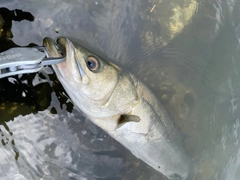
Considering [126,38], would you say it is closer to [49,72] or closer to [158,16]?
[158,16]

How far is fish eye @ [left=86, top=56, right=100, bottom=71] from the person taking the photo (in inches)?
83.8

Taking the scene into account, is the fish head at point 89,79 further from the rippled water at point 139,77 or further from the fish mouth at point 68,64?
the rippled water at point 139,77

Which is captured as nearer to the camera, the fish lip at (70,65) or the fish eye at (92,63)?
the fish lip at (70,65)

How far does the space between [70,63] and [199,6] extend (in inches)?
73.7

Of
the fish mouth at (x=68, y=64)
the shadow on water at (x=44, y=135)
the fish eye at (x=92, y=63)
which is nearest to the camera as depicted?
Answer: the fish mouth at (x=68, y=64)

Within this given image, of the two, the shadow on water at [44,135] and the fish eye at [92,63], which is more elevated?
the fish eye at [92,63]

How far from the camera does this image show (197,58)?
10.9 ft

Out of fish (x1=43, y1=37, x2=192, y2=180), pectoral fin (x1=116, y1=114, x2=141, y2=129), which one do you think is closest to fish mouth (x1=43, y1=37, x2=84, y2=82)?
fish (x1=43, y1=37, x2=192, y2=180)

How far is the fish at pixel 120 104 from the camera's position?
2.09 m

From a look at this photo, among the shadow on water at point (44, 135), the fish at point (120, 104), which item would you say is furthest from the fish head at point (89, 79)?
the shadow on water at point (44, 135)

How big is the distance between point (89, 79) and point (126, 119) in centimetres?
47

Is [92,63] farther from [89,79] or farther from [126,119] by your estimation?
[126,119]

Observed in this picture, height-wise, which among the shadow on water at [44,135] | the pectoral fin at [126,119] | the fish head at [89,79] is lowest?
the shadow on water at [44,135]

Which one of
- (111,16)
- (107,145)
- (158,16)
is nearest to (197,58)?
(158,16)
